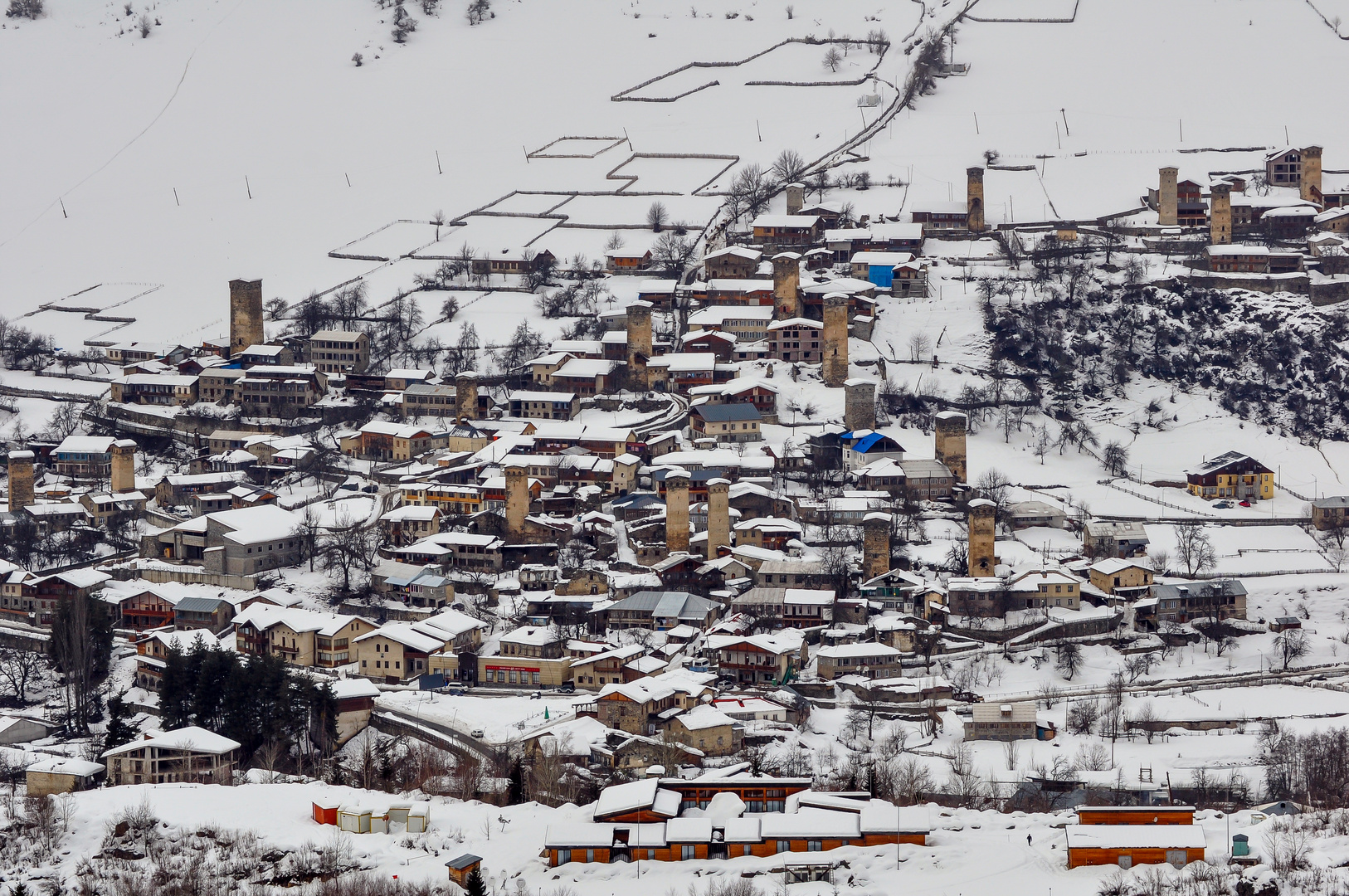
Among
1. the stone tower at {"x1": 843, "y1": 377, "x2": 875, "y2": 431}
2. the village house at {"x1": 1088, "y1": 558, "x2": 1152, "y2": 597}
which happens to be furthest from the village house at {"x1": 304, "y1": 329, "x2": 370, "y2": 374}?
the village house at {"x1": 1088, "y1": 558, "x2": 1152, "y2": 597}

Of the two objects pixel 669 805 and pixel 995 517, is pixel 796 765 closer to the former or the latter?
pixel 669 805

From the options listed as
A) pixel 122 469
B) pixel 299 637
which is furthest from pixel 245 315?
pixel 299 637

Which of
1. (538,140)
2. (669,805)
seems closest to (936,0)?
(538,140)

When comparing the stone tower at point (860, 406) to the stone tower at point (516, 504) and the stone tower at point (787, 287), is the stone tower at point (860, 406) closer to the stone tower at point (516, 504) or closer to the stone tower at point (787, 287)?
the stone tower at point (787, 287)

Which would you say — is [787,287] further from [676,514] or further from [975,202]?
[676,514]

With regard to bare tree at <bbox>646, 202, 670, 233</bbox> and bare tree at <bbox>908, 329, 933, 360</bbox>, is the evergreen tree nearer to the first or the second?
bare tree at <bbox>908, 329, 933, 360</bbox>

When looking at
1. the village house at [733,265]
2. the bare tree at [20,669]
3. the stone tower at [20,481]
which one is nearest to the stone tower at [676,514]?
the bare tree at [20,669]
